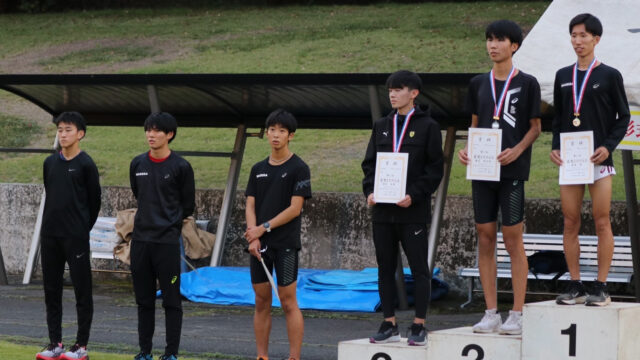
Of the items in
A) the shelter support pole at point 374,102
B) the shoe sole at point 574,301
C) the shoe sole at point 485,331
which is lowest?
the shoe sole at point 485,331

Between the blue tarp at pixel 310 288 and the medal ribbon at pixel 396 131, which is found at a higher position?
the medal ribbon at pixel 396 131

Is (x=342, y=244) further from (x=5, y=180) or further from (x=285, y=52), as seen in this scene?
(x=285, y=52)

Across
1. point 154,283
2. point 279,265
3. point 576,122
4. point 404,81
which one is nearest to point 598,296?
point 576,122

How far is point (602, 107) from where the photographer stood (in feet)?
22.3

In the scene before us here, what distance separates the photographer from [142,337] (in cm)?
791

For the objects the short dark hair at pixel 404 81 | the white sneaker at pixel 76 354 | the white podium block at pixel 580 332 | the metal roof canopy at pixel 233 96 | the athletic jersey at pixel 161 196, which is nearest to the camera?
the white podium block at pixel 580 332

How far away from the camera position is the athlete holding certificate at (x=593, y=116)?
678 centimetres

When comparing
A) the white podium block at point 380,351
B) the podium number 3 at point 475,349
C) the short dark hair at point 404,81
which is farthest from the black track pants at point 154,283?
the podium number 3 at point 475,349

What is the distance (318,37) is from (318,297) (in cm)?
1664

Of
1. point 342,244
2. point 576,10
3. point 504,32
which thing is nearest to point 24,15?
point 342,244

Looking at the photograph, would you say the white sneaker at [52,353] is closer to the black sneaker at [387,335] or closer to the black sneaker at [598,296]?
the black sneaker at [387,335]

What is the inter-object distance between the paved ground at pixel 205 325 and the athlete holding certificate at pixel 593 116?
2858 millimetres

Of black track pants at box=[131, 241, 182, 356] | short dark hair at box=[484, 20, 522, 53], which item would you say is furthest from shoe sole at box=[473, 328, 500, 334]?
black track pants at box=[131, 241, 182, 356]

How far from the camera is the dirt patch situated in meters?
26.8
